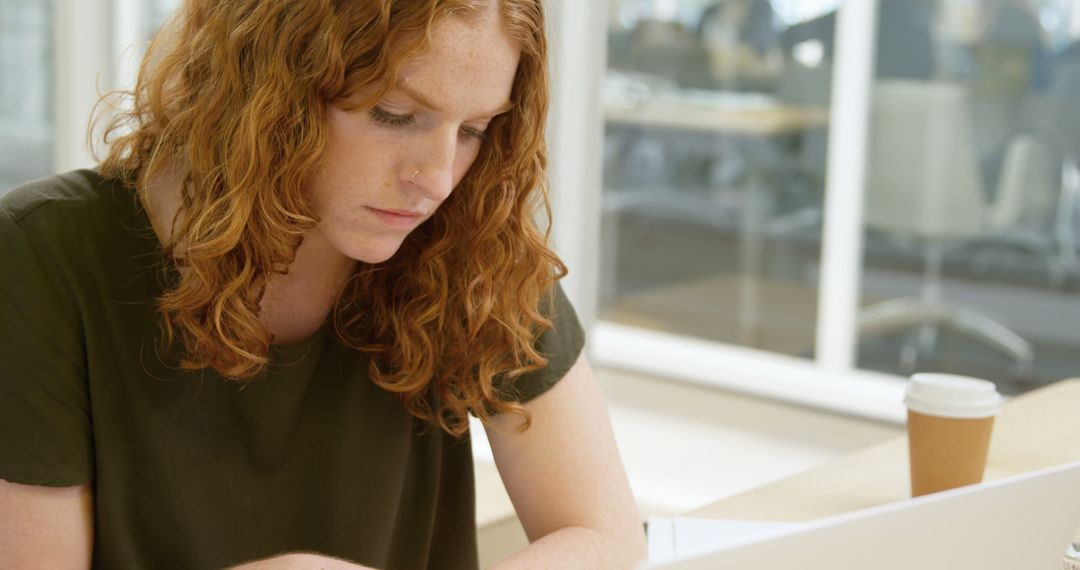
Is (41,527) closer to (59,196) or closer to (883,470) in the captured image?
(59,196)

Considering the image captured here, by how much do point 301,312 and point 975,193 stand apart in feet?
9.25

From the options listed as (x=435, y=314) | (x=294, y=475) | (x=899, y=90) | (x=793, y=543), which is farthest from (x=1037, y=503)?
(x=899, y=90)

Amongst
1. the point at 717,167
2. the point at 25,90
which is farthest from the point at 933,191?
the point at 25,90

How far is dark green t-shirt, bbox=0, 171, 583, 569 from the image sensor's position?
110 centimetres

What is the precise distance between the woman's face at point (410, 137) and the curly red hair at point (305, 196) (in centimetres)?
2

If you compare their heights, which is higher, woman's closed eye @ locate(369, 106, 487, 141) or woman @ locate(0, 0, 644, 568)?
woman's closed eye @ locate(369, 106, 487, 141)

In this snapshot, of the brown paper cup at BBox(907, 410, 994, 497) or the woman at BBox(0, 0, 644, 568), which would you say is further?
the brown paper cup at BBox(907, 410, 994, 497)

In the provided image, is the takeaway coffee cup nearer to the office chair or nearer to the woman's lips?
the woman's lips

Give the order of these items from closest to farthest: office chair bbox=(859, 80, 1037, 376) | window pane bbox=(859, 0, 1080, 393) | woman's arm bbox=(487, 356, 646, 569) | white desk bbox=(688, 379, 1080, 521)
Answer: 1. woman's arm bbox=(487, 356, 646, 569)
2. white desk bbox=(688, 379, 1080, 521)
3. window pane bbox=(859, 0, 1080, 393)
4. office chair bbox=(859, 80, 1037, 376)

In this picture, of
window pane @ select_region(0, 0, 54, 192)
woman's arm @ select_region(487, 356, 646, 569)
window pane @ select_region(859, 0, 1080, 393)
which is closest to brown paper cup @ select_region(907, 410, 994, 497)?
woman's arm @ select_region(487, 356, 646, 569)

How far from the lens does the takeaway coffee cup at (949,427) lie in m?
1.30

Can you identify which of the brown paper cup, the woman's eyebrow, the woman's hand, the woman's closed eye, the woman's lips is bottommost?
the woman's hand

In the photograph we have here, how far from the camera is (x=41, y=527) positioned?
1.09 meters

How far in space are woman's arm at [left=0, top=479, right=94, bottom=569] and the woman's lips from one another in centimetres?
36
